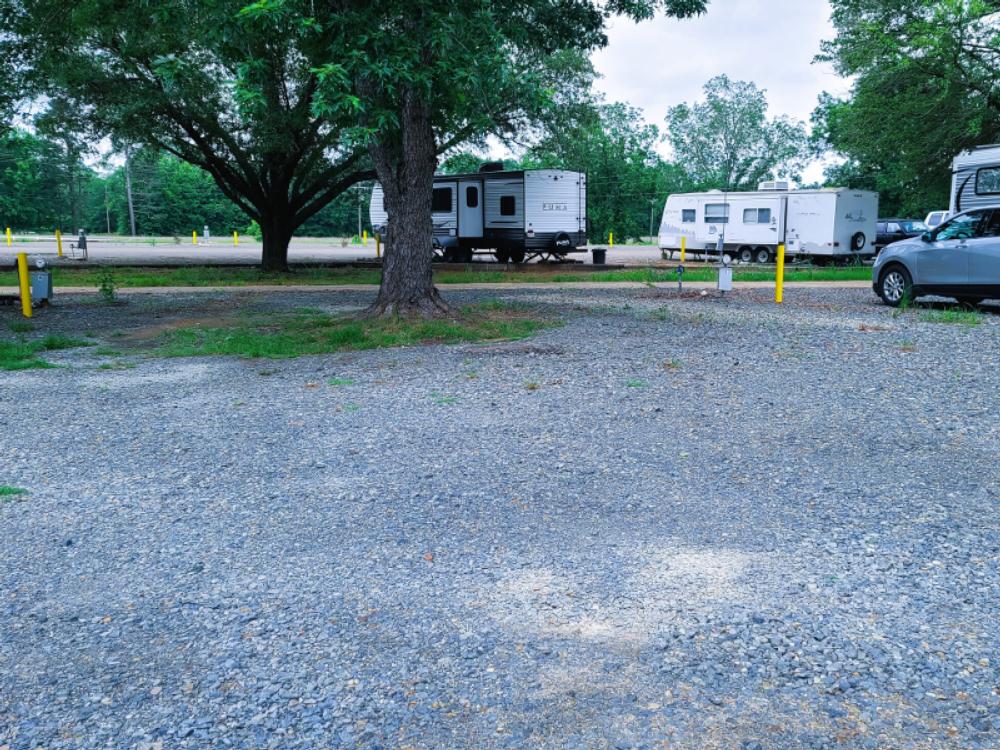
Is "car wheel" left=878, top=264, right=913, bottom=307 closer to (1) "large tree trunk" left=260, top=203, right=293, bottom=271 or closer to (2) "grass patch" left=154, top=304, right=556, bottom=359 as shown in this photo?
(2) "grass patch" left=154, top=304, right=556, bottom=359

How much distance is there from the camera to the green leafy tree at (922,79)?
2100 cm

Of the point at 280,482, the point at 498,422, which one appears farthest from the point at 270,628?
the point at 498,422

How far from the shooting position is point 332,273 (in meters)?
24.1

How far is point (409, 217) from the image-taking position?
39.9 feet

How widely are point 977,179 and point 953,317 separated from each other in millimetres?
7704

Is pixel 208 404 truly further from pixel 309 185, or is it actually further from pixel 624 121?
pixel 624 121

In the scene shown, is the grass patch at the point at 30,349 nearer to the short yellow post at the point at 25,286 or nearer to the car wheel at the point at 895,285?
the short yellow post at the point at 25,286

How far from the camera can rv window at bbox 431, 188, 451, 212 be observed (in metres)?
28.2

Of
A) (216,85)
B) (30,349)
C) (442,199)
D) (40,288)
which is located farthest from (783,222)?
(30,349)

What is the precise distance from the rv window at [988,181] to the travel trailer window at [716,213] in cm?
1068

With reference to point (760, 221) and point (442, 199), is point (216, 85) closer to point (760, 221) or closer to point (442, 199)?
point (442, 199)

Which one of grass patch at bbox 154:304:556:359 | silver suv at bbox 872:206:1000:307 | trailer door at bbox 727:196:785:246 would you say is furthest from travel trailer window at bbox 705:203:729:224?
grass patch at bbox 154:304:556:359

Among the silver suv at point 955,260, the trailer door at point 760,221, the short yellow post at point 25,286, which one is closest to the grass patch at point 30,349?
the short yellow post at point 25,286

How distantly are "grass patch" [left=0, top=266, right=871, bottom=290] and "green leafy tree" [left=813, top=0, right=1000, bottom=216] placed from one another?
13.4ft
